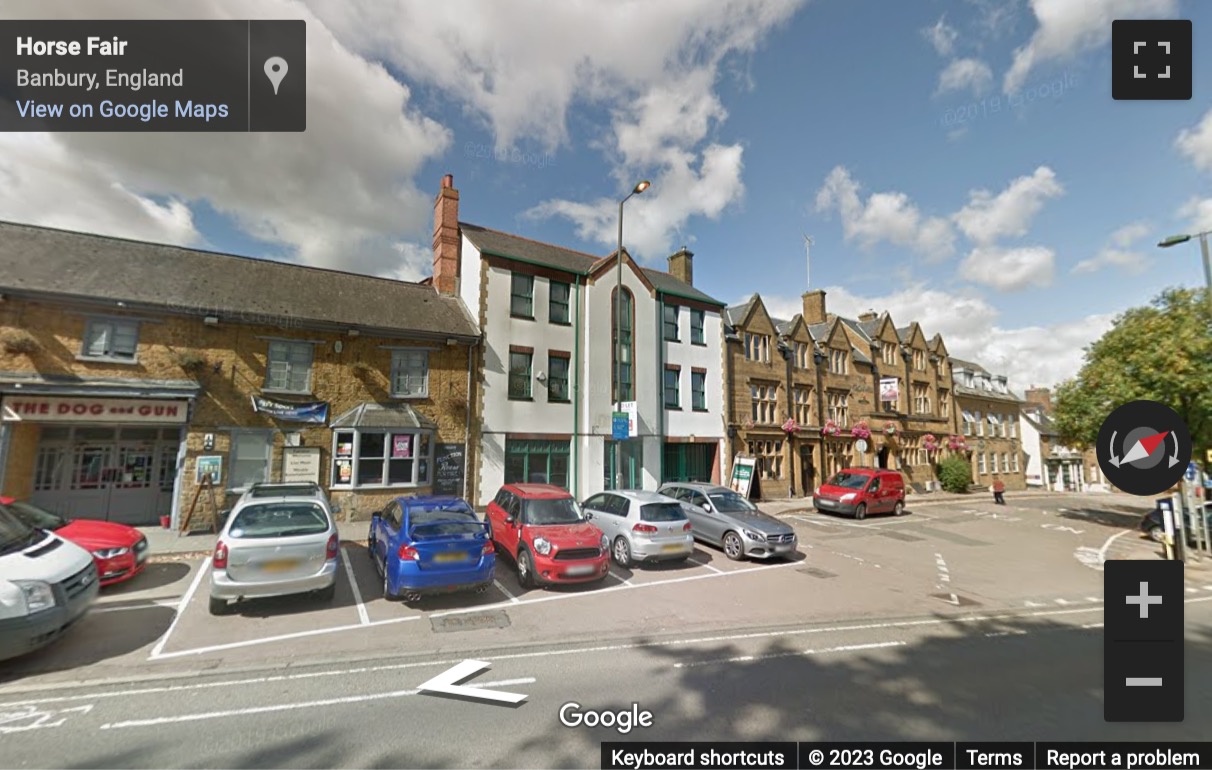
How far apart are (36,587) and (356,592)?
397cm

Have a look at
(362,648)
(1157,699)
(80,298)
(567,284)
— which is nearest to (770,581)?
(1157,699)

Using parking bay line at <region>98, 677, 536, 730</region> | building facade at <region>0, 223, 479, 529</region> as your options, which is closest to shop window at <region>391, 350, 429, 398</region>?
building facade at <region>0, 223, 479, 529</region>

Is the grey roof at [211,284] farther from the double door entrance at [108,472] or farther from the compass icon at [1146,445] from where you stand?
the compass icon at [1146,445]

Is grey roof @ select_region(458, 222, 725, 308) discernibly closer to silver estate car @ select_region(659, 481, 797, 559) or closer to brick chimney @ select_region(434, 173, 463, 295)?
brick chimney @ select_region(434, 173, 463, 295)

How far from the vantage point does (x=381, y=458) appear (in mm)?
14891

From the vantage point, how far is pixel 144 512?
13.3 m

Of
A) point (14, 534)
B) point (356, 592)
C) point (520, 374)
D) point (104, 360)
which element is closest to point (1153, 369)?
point (520, 374)

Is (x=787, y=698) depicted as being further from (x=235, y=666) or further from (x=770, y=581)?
(x=235, y=666)

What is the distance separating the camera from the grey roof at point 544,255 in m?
18.1

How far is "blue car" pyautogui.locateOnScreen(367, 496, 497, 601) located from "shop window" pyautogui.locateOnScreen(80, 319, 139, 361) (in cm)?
957

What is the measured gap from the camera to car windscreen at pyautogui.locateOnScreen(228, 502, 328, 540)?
289 inches

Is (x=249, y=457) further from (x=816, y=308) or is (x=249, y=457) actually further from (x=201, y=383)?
(x=816, y=308)

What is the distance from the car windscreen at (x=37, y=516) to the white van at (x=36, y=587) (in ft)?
8.08
